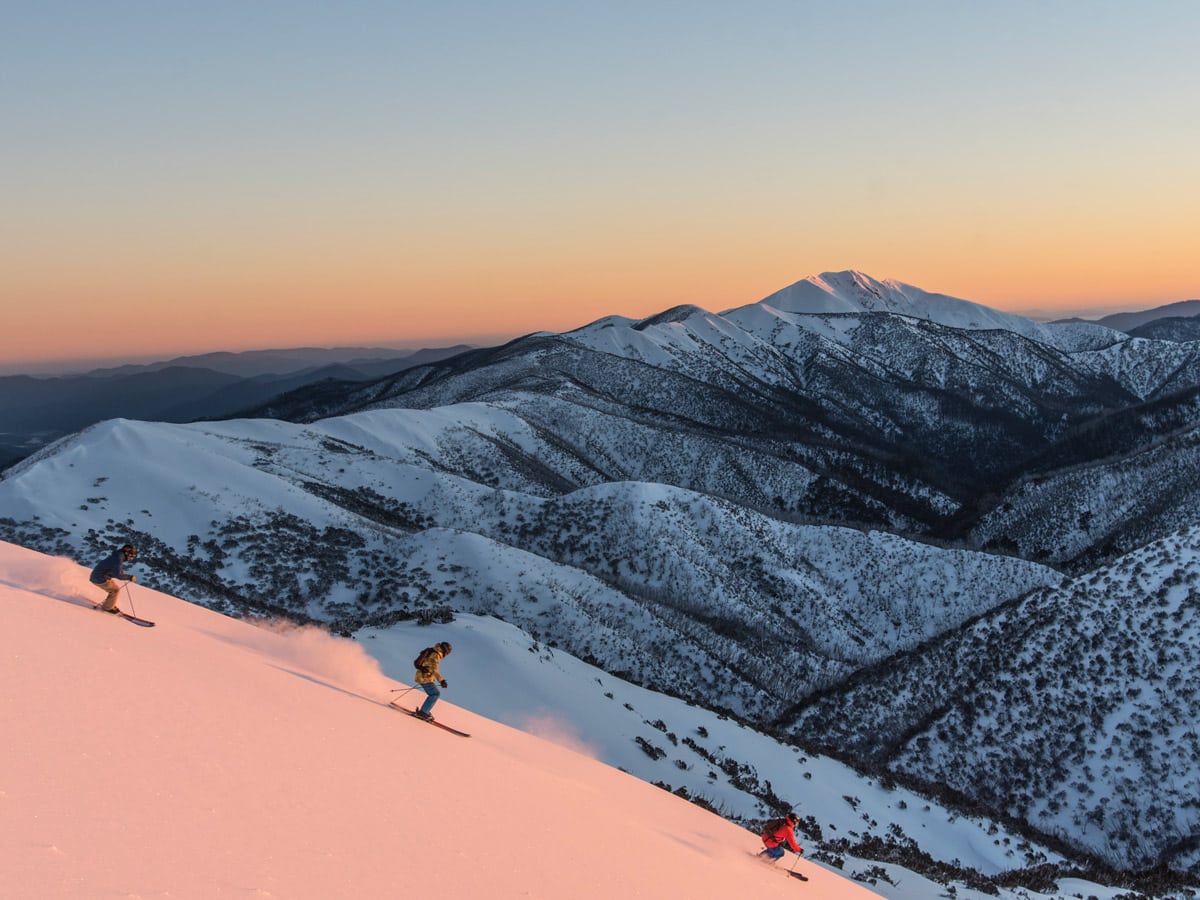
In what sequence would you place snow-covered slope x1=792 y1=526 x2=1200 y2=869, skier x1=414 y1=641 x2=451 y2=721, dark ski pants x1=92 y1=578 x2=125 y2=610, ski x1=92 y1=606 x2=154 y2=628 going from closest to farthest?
ski x1=92 y1=606 x2=154 y2=628
dark ski pants x1=92 y1=578 x2=125 y2=610
skier x1=414 y1=641 x2=451 y2=721
snow-covered slope x1=792 y1=526 x2=1200 y2=869

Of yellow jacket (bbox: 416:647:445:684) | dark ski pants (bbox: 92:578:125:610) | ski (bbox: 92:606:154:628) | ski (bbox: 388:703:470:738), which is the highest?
dark ski pants (bbox: 92:578:125:610)

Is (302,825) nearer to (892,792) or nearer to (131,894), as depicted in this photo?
(131,894)

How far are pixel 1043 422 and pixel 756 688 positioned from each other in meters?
150

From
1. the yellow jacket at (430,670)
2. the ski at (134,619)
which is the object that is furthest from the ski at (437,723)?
the ski at (134,619)

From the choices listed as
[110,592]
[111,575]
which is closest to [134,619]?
[110,592]

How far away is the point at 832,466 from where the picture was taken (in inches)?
4008

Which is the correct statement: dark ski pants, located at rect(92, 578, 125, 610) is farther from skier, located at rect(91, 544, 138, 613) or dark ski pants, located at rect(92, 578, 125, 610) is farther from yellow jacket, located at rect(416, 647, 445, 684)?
yellow jacket, located at rect(416, 647, 445, 684)

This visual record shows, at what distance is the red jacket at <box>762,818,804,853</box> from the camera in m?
10.7

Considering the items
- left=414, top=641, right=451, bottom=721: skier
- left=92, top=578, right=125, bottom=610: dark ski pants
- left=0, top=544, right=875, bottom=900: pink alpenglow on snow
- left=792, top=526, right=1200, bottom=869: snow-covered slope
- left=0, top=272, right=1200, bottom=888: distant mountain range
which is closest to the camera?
left=0, top=544, right=875, bottom=900: pink alpenglow on snow

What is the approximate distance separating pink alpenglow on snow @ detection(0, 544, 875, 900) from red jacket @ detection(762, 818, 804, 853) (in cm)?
43

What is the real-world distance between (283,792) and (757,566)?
47.4 meters

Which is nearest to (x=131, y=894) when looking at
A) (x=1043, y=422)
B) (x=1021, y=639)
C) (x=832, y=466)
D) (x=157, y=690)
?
(x=157, y=690)

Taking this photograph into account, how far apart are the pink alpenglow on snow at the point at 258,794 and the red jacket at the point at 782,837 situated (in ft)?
1.40

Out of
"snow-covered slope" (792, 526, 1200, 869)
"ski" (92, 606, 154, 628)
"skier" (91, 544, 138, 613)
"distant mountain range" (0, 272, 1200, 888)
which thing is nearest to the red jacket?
"ski" (92, 606, 154, 628)
